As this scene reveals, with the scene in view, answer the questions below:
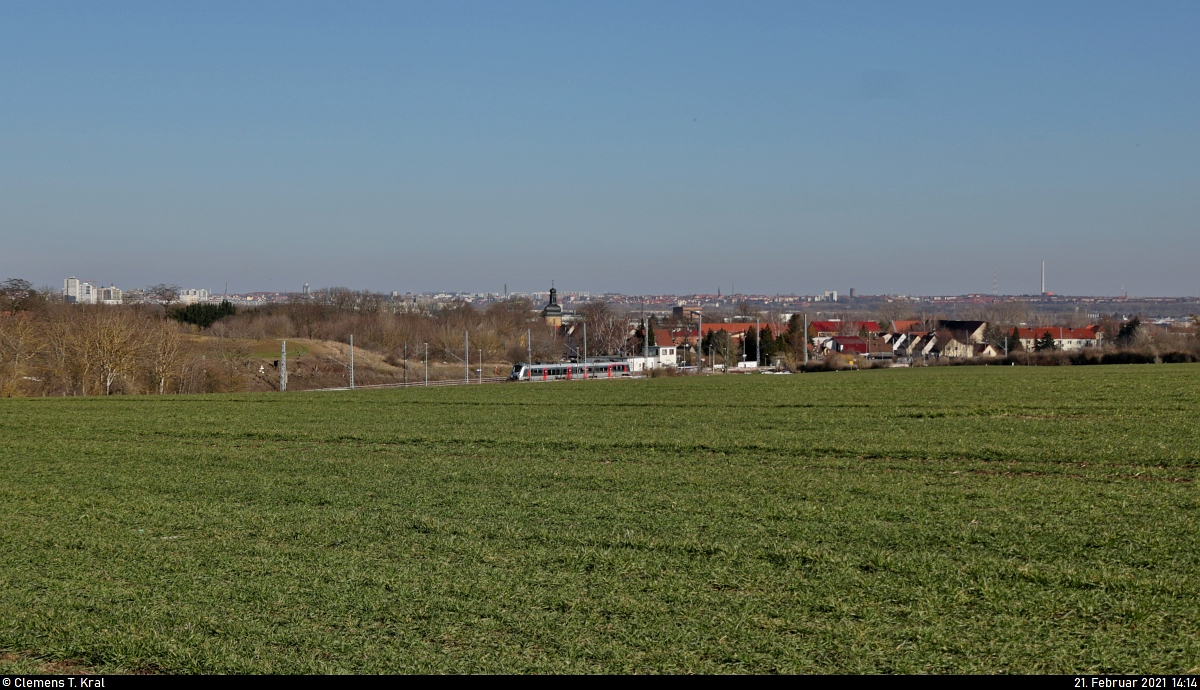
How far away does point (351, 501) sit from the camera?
45.6 feet

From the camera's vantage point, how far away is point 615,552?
10086mm

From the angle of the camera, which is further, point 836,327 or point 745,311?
point 836,327

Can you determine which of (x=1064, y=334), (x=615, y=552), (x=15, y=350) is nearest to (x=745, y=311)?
(x=1064, y=334)

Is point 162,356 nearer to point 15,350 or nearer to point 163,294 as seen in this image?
point 15,350

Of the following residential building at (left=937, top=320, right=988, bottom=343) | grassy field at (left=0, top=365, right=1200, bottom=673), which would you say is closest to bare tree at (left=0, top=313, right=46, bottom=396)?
grassy field at (left=0, top=365, right=1200, bottom=673)

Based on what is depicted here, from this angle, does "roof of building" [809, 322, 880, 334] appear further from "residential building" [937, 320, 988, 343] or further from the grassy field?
the grassy field

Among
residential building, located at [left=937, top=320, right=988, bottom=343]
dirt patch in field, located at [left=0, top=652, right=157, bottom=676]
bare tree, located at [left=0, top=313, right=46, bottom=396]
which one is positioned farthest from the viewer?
residential building, located at [left=937, top=320, right=988, bottom=343]

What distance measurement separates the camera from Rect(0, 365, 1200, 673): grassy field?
700cm

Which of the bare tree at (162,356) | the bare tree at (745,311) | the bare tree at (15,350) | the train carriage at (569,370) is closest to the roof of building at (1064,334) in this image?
the bare tree at (745,311)

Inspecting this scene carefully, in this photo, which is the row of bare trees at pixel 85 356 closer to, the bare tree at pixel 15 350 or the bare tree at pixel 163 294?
the bare tree at pixel 15 350

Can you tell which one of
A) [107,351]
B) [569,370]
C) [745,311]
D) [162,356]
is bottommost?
[569,370]

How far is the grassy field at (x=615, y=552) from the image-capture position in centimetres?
700

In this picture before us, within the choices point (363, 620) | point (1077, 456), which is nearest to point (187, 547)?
point (363, 620)

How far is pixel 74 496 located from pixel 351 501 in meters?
4.30
